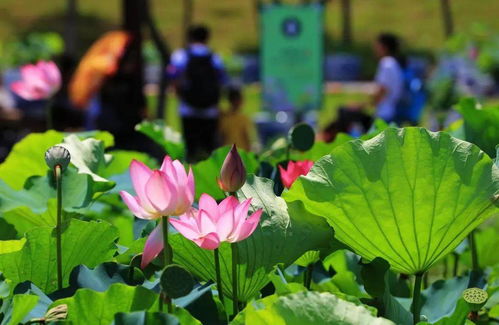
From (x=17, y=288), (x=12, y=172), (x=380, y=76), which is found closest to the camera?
(x=17, y=288)

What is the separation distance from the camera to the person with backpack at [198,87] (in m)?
5.55

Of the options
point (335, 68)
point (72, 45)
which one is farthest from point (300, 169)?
point (335, 68)

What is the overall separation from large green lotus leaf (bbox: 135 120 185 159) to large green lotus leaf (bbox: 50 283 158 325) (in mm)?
667

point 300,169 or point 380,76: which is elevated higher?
point 300,169

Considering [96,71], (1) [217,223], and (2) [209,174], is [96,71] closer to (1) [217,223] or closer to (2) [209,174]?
(2) [209,174]

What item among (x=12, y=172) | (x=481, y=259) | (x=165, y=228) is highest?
(x=165, y=228)

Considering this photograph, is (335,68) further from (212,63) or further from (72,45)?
(212,63)

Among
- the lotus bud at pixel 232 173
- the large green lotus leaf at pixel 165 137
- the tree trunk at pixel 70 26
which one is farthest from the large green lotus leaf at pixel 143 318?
the tree trunk at pixel 70 26

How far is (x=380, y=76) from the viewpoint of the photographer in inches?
212

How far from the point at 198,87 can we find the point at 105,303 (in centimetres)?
492

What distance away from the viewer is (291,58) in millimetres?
6383

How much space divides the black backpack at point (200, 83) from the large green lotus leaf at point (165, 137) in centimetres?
406

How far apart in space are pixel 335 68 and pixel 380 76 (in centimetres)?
1317

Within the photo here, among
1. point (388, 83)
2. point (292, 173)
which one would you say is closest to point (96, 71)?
point (388, 83)
